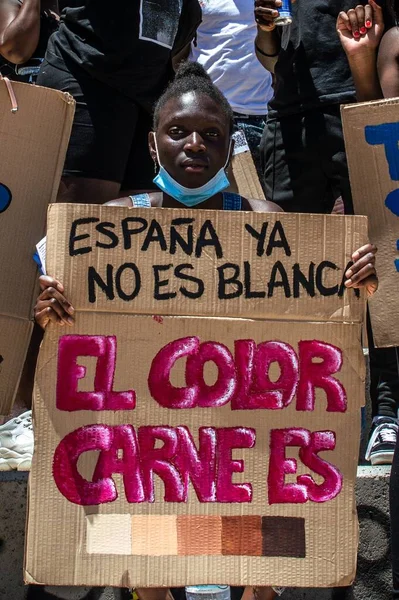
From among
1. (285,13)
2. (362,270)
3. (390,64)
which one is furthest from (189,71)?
(362,270)

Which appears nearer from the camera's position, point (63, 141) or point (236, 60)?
point (63, 141)

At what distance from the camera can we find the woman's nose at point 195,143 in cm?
287

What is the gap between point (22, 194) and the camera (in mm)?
2840

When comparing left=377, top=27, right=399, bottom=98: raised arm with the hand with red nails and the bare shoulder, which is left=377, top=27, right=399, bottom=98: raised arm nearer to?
the hand with red nails

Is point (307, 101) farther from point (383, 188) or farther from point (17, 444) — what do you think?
point (17, 444)

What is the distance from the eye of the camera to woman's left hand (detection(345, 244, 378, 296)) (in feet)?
8.09

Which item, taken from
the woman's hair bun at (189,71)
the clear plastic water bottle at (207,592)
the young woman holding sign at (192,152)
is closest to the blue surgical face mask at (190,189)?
the young woman holding sign at (192,152)

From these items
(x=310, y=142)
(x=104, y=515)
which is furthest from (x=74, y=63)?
(x=104, y=515)

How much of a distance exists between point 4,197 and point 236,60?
1530 millimetres

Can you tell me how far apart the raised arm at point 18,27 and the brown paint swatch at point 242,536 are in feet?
5.18

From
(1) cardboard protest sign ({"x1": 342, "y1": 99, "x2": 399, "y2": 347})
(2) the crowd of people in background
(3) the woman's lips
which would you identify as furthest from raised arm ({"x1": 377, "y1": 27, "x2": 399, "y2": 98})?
(3) the woman's lips

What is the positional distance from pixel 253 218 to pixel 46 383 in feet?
2.00

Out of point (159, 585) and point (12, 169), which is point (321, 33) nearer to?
point (12, 169)

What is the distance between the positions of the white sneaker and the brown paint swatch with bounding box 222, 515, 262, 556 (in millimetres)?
762
